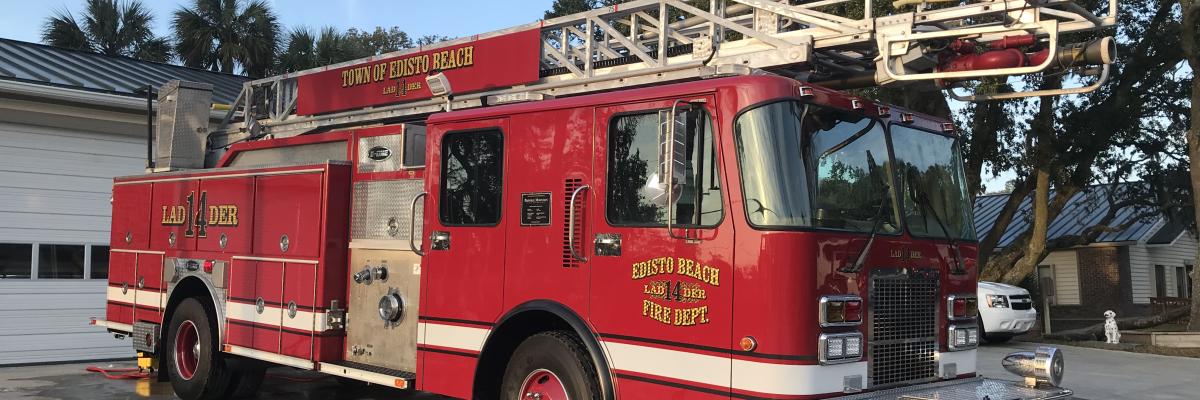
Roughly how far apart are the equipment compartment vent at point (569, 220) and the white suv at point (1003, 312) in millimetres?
10285

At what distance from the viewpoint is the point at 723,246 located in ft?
17.4

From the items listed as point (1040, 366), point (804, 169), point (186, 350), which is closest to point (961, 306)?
point (1040, 366)

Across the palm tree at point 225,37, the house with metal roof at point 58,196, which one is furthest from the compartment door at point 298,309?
the palm tree at point 225,37

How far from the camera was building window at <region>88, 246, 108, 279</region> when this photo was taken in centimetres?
1269

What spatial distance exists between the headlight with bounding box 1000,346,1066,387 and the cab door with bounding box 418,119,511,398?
319 centimetres

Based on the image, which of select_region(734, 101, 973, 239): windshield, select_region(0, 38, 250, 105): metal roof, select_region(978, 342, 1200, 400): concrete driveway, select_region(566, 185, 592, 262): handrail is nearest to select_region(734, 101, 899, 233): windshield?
select_region(734, 101, 973, 239): windshield

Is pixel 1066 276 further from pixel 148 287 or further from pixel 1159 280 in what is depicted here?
pixel 148 287

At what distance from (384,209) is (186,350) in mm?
3167

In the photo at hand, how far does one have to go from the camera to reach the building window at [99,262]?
12688 millimetres

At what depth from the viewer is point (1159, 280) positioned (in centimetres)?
3588

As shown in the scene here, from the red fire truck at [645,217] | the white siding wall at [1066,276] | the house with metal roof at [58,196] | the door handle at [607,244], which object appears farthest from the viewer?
the white siding wall at [1066,276]

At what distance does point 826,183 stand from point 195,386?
6.17m

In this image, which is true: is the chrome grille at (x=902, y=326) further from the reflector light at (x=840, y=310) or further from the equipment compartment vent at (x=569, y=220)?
the equipment compartment vent at (x=569, y=220)

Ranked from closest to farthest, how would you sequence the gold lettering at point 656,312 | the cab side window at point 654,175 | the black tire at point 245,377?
the cab side window at point 654,175 < the gold lettering at point 656,312 < the black tire at point 245,377
